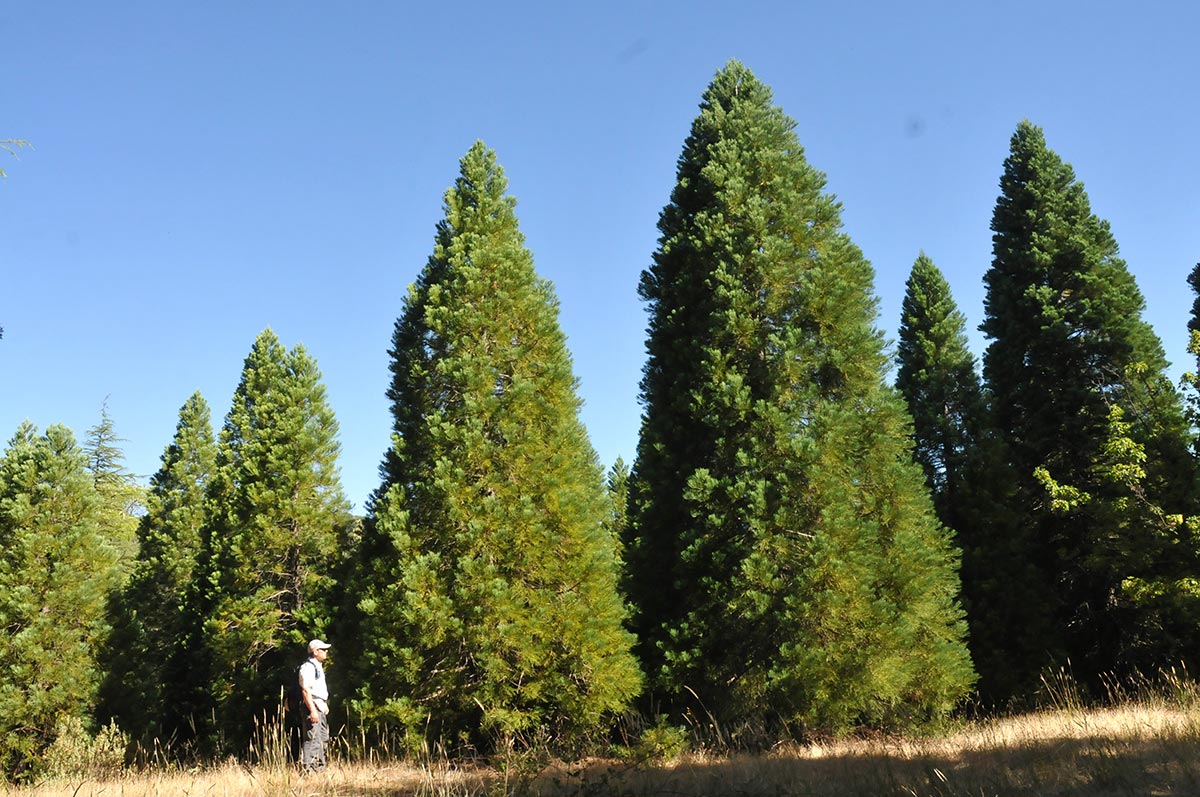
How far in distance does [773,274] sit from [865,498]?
3.67 meters

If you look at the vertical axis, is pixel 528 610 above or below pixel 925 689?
above

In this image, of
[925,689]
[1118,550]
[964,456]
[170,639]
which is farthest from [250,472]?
[1118,550]

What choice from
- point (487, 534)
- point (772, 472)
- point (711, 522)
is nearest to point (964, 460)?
point (772, 472)

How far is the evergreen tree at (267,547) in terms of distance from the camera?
17.7 metres

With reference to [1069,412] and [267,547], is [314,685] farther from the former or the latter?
[1069,412]

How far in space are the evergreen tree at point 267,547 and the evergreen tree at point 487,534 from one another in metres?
5.86

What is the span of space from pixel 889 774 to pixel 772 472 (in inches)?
214

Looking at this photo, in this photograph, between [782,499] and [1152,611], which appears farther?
[1152,611]

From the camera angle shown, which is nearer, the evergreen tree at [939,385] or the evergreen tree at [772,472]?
the evergreen tree at [772,472]

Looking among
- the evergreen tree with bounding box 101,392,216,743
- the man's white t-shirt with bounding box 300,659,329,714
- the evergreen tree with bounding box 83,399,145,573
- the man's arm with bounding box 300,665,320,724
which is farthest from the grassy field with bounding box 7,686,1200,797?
the evergreen tree with bounding box 83,399,145,573

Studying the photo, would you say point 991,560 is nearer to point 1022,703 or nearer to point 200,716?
point 1022,703

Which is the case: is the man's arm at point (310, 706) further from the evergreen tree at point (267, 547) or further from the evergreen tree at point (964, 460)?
the evergreen tree at point (964, 460)

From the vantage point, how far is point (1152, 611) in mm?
16344

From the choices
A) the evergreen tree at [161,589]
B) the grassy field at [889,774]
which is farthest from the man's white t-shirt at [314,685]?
the evergreen tree at [161,589]
